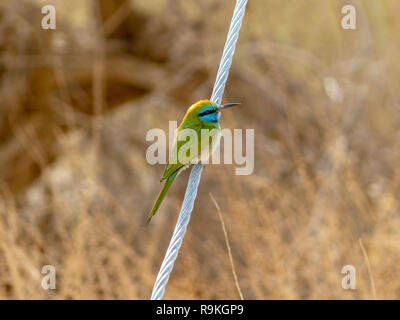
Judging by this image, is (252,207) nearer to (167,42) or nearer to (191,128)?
(167,42)

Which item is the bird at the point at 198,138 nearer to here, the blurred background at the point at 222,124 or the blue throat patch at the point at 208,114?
the blue throat patch at the point at 208,114

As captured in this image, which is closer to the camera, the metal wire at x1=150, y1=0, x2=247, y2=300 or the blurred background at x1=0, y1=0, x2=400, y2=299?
the metal wire at x1=150, y1=0, x2=247, y2=300

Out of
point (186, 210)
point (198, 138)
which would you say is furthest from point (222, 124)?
point (186, 210)

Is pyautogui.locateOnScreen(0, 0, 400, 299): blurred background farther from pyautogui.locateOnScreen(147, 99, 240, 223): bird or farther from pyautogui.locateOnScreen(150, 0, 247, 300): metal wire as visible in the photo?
pyautogui.locateOnScreen(150, 0, 247, 300): metal wire

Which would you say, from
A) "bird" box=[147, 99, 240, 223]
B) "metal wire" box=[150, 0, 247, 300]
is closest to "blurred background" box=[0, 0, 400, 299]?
"bird" box=[147, 99, 240, 223]

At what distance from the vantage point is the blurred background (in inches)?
178

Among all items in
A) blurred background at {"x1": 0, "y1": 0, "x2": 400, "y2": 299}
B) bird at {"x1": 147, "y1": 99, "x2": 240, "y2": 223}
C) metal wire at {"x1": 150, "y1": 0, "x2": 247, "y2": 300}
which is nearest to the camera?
metal wire at {"x1": 150, "y1": 0, "x2": 247, "y2": 300}

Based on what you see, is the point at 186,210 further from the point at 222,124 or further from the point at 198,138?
the point at 222,124

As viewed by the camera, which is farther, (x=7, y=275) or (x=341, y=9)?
(x=341, y=9)

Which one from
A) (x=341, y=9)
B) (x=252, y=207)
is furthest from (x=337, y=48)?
(x=252, y=207)

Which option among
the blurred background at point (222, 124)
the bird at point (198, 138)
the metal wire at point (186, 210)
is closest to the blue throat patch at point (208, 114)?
the bird at point (198, 138)

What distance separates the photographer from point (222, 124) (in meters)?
5.32

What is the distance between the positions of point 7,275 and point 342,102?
127 inches

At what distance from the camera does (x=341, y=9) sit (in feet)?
18.8
